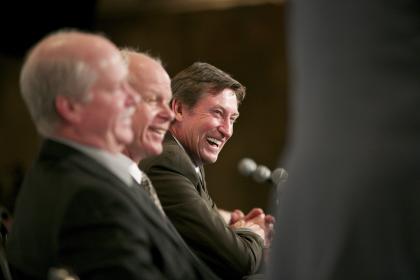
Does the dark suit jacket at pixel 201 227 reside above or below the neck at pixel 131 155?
below

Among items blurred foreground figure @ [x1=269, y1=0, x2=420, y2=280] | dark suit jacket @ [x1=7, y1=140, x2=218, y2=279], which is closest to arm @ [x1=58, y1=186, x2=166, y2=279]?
dark suit jacket @ [x1=7, y1=140, x2=218, y2=279]

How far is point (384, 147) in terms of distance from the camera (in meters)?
1.37

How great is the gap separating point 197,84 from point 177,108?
12 centimetres

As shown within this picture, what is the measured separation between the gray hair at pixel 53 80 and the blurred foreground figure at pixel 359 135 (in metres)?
0.58

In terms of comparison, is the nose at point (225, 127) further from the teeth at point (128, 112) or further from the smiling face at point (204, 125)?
the teeth at point (128, 112)

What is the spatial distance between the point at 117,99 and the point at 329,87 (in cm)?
63

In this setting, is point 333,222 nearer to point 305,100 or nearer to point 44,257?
point 305,100

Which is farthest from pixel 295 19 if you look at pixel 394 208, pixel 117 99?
pixel 117 99

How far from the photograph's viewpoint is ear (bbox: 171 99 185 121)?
2787 millimetres

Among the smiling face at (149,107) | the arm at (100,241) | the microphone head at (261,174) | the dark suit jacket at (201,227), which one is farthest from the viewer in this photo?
the microphone head at (261,174)

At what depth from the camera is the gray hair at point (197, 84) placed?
2771 millimetres

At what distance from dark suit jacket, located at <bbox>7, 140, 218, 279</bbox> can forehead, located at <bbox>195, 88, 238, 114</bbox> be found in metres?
0.94

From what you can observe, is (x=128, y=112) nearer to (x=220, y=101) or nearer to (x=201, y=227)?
(x=201, y=227)

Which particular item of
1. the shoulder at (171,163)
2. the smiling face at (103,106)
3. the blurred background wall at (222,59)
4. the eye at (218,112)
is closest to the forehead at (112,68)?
the smiling face at (103,106)
